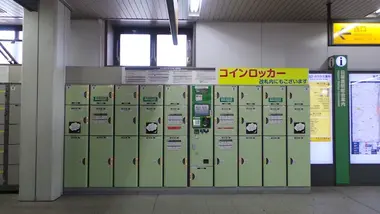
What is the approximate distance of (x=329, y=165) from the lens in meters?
7.32

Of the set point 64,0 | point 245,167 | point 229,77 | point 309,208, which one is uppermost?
point 64,0

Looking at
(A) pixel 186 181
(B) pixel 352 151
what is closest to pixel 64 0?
(A) pixel 186 181

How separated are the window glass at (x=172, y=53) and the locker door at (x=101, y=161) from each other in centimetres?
225

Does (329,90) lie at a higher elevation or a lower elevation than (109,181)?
higher

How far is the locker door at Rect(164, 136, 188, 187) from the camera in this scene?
6.59m

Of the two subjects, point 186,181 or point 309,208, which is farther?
point 186,181

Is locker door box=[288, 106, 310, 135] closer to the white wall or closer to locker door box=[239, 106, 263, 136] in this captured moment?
locker door box=[239, 106, 263, 136]

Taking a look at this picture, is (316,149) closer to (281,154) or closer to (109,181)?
(281,154)

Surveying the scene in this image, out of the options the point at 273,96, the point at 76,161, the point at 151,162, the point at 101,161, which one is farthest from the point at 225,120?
the point at 76,161

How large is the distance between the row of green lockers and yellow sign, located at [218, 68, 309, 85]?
0.12 metres

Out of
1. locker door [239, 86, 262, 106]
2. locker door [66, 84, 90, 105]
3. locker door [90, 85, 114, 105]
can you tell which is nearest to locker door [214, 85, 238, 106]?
locker door [239, 86, 262, 106]

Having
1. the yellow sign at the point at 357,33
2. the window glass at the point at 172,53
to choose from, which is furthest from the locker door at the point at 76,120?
the yellow sign at the point at 357,33

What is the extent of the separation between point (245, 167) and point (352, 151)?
249 centimetres

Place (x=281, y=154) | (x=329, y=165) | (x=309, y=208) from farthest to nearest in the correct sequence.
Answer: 1. (x=329, y=165)
2. (x=281, y=154)
3. (x=309, y=208)
